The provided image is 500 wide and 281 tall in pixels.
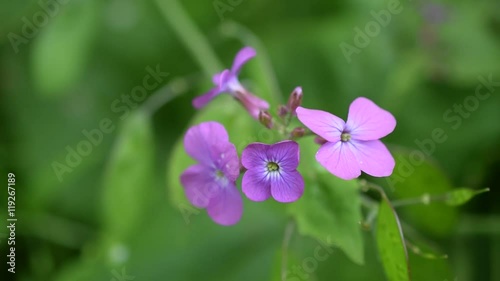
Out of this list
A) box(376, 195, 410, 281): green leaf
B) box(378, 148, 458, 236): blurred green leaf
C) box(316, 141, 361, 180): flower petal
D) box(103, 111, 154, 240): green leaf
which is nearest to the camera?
box(316, 141, 361, 180): flower petal

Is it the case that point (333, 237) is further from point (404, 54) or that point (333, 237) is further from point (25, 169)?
point (25, 169)

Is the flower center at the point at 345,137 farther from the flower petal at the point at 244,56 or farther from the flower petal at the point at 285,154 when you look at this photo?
the flower petal at the point at 244,56

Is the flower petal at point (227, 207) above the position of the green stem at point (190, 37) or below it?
below

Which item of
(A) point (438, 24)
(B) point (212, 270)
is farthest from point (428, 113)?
(B) point (212, 270)

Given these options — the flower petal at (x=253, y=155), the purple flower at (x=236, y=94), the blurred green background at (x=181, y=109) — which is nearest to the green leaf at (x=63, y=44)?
the blurred green background at (x=181, y=109)

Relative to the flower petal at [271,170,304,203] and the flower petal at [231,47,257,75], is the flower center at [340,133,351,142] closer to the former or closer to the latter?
the flower petal at [271,170,304,203]

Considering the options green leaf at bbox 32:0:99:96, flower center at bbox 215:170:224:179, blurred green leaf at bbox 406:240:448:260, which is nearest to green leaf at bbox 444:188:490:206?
blurred green leaf at bbox 406:240:448:260

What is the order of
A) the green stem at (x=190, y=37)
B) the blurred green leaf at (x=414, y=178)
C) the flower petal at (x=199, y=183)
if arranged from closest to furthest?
1. the flower petal at (x=199, y=183)
2. the blurred green leaf at (x=414, y=178)
3. the green stem at (x=190, y=37)
